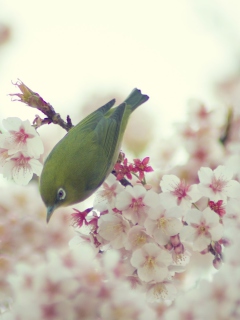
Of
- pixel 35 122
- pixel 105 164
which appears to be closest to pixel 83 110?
pixel 105 164

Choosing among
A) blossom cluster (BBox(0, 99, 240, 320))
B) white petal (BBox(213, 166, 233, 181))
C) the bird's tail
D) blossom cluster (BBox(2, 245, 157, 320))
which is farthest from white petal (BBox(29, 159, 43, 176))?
the bird's tail

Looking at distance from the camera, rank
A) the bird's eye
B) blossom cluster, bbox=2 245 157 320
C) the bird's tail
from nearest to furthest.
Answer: blossom cluster, bbox=2 245 157 320 → the bird's eye → the bird's tail

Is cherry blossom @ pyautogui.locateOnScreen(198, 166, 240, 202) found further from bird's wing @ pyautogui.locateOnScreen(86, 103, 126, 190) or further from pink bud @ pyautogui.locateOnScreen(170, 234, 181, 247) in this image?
bird's wing @ pyautogui.locateOnScreen(86, 103, 126, 190)

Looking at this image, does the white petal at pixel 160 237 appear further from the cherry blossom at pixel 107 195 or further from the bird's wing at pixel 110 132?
the bird's wing at pixel 110 132

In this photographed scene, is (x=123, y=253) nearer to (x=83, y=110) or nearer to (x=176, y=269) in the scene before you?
(x=176, y=269)

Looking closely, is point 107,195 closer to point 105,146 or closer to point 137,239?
point 137,239

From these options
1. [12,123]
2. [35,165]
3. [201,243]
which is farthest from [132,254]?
[12,123]
